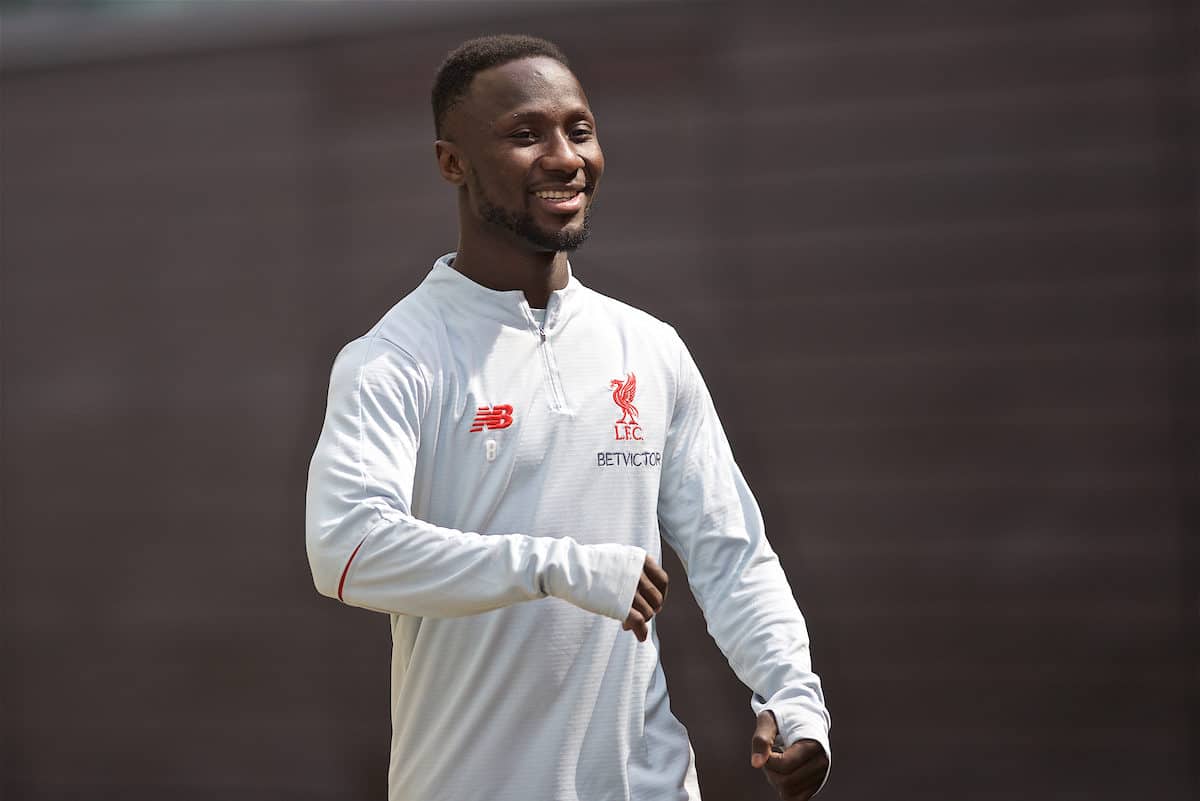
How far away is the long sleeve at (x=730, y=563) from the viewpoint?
227 centimetres

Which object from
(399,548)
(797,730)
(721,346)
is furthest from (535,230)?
(721,346)

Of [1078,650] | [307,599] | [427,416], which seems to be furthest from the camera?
[307,599]

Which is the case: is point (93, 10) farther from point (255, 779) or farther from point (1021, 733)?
point (1021, 733)

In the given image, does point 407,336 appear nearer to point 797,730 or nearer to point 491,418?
point 491,418

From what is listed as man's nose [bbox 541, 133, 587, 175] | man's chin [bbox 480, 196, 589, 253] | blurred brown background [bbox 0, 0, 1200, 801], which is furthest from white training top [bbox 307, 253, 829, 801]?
blurred brown background [bbox 0, 0, 1200, 801]

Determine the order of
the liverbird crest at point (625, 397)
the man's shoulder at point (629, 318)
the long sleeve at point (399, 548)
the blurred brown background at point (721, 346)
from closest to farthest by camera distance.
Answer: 1. the long sleeve at point (399, 548)
2. the liverbird crest at point (625, 397)
3. the man's shoulder at point (629, 318)
4. the blurred brown background at point (721, 346)

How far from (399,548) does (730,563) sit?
660 mm

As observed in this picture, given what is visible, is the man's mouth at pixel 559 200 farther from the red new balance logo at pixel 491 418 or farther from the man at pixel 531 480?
the red new balance logo at pixel 491 418

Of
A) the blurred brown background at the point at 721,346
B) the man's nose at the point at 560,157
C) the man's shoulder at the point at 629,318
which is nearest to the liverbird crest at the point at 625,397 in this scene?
the man's shoulder at the point at 629,318

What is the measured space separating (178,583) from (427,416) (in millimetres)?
3589

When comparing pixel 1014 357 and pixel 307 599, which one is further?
pixel 307 599

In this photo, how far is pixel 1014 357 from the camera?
479cm

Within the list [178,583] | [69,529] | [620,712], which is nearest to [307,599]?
[178,583]

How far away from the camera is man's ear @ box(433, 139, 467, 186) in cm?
238
